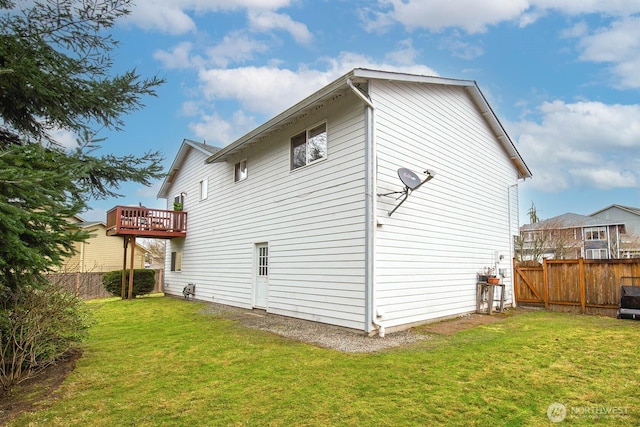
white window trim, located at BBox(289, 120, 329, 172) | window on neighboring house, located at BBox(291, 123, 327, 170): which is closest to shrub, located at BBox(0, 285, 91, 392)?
white window trim, located at BBox(289, 120, 329, 172)

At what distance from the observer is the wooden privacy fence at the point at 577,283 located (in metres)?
9.36

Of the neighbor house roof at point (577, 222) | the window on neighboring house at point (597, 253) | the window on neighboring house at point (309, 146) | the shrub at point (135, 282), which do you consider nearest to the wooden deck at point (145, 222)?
the shrub at point (135, 282)

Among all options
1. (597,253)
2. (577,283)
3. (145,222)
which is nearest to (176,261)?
(145,222)

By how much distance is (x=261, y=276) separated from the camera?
10359 millimetres

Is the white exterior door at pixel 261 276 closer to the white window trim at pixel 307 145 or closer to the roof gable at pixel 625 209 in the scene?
the white window trim at pixel 307 145

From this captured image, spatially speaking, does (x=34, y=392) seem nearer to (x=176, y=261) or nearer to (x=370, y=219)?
(x=370, y=219)

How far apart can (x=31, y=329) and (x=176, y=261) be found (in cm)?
1262

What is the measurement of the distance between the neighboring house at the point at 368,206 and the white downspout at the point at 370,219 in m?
0.02

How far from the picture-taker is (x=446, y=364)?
16.2 feet

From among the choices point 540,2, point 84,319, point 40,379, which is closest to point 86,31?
Answer: point 84,319

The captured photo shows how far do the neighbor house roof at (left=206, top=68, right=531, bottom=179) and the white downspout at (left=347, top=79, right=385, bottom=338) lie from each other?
0.28 metres

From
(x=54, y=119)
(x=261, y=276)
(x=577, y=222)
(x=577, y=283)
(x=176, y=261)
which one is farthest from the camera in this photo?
(x=577, y=222)

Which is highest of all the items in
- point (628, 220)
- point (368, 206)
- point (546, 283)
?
point (628, 220)

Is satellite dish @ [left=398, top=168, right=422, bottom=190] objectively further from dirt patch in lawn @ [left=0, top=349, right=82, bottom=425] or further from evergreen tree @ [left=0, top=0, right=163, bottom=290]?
dirt patch in lawn @ [left=0, top=349, right=82, bottom=425]
